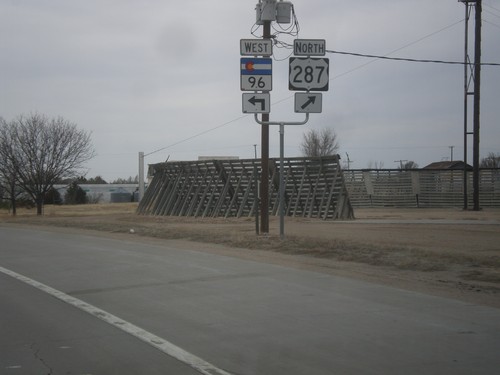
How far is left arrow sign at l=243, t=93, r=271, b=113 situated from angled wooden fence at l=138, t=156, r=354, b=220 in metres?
10.6

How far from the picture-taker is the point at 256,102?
16.9 metres

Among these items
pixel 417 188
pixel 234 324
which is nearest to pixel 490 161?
pixel 417 188

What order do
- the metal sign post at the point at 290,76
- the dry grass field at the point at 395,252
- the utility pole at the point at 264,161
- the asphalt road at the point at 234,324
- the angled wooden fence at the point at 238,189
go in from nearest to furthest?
the asphalt road at the point at 234,324 < the dry grass field at the point at 395,252 < the metal sign post at the point at 290,76 < the utility pole at the point at 264,161 < the angled wooden fence at the point at 238,189

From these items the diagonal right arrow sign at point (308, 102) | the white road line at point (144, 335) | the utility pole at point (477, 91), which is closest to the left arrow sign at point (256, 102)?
the diagonal right arrow sign at point (308, 102)

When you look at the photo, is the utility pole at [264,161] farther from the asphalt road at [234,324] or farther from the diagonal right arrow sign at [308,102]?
the asphalt road at [234,324]

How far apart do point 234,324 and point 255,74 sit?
1039 cm

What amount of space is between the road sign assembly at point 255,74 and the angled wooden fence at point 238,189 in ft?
35.4

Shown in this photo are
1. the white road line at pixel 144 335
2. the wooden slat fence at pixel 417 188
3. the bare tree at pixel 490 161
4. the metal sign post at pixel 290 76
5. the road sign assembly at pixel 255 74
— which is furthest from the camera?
the bare tree at pixel 490 161

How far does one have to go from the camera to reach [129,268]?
42.4 feet

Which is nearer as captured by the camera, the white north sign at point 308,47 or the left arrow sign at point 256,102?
the white north sign at point 308,47

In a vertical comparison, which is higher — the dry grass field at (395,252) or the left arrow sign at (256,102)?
the left arrow sign at (256,102)

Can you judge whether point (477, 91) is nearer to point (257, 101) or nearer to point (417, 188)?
point (417, 188)

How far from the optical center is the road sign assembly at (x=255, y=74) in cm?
1680

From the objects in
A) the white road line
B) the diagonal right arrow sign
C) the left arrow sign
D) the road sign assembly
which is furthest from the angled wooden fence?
the white road line
